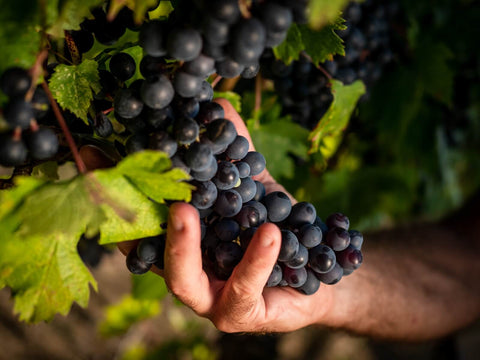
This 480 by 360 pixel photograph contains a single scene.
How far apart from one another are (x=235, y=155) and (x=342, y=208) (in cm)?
113

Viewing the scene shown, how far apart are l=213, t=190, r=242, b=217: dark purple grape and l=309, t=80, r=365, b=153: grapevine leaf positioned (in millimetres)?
397

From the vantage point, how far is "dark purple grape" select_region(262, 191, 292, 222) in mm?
650

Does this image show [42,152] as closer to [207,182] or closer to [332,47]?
[207,182]

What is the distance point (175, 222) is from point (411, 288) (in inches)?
52.2

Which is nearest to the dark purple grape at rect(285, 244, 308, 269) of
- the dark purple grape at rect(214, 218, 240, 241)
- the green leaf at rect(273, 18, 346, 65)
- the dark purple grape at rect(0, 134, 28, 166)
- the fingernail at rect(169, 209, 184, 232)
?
the dark purple grape at rect(214, 218, 240, 241)

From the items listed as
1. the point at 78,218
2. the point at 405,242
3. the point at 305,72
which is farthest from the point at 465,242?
the point at 78,218

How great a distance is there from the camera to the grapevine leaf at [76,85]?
1.87 ft

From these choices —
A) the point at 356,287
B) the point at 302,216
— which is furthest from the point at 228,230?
the point at 356,287

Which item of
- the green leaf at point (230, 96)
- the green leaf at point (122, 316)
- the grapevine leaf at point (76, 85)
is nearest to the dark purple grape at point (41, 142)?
the grapevine leaf at point (76, 85)

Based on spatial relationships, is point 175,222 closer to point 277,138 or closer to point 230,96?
point 230,96

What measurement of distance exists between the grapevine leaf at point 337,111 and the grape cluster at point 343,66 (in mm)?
34

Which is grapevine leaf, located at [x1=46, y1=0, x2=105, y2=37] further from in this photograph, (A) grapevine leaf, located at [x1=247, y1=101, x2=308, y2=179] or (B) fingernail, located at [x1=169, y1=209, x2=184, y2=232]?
(A) grapevine leaf, located at [x1=247, y1=101, x2=308, y2=179]

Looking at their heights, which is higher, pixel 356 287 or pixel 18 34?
pixel 18 34

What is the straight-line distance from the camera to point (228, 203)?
1.94 feet
